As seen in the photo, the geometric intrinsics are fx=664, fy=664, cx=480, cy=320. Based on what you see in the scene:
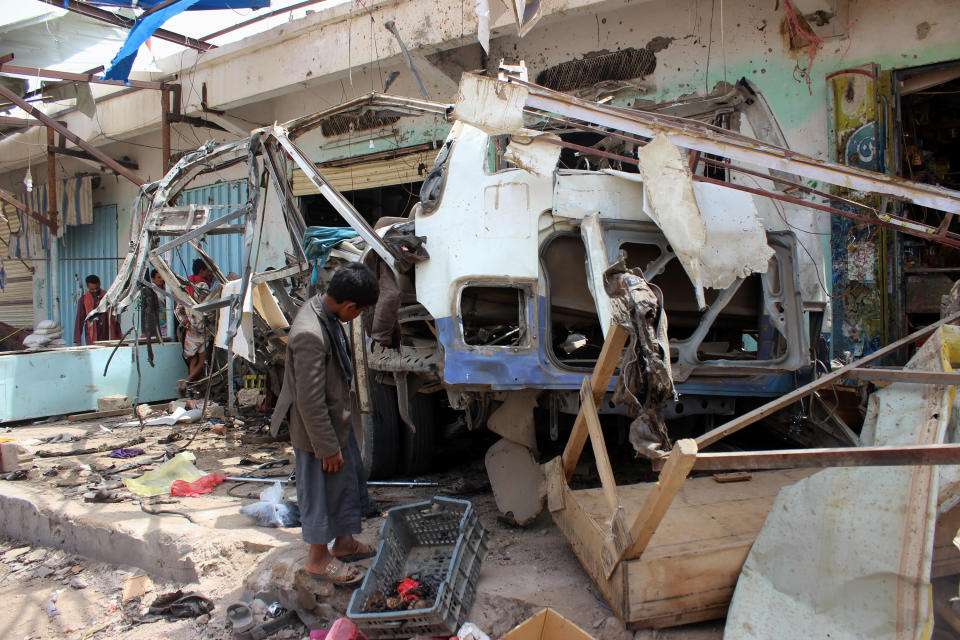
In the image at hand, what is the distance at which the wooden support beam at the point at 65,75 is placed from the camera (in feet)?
29.0

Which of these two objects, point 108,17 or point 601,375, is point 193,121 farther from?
point 601,375

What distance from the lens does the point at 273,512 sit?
3.85 m

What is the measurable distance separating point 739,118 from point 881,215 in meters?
1.23

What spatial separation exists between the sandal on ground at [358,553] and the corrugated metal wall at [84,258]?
11335mm

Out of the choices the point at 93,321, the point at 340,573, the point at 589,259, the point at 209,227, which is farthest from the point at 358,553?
the point at 93,321

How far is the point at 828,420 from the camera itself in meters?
3.76

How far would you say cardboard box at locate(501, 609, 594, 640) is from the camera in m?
2.19

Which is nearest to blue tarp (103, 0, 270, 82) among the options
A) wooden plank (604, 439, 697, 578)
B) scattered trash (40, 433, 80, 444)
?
scattered trash (40, 433, 80, 444)

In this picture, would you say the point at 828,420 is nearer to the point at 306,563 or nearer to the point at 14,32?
the point at 306,563

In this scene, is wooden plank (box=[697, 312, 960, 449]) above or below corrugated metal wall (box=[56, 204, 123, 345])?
below

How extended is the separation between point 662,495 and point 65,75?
10400 mm

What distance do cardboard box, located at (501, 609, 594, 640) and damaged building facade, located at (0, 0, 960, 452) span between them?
1253 mm

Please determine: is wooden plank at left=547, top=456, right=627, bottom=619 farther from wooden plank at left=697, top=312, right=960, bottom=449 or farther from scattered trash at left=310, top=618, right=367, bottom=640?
scattered trash at left=310, top=618, right=367, bottom=640

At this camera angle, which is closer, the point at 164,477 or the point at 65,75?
the point at 164,477
